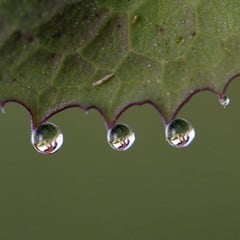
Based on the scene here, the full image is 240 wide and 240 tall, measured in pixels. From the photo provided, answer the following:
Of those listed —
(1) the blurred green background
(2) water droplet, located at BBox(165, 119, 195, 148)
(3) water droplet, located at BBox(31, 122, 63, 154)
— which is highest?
(1) the blurred green background

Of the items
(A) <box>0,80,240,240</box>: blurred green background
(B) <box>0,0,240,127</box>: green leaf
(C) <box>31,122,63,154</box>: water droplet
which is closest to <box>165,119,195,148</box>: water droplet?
(B) <box>0,0,240,127</box>: green leaf

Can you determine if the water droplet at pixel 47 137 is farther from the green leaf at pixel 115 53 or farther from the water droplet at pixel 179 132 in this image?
the water droplet at pixel 179 132

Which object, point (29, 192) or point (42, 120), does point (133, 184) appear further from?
point (42, 120)

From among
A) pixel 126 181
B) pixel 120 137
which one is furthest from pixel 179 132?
pixel 126 181

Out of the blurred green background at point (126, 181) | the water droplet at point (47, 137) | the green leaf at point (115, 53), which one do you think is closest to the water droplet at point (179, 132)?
the green leaf at point (115, 53)

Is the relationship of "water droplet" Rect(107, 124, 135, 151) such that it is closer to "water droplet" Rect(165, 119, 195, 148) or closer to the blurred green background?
"water droplet" Rect(165, 119, 195, 148)

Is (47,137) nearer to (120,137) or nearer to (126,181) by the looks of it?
(120,137)

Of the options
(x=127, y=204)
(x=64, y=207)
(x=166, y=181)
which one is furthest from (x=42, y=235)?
(x=166, y=181)
